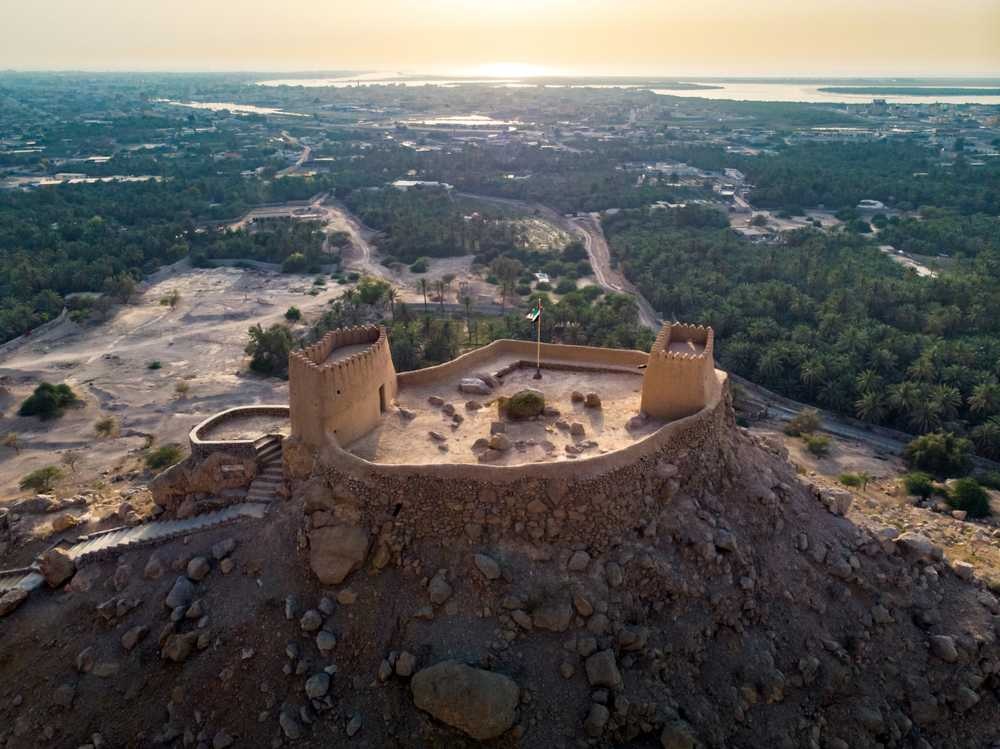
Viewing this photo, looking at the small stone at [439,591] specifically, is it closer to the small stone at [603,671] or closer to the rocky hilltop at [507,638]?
the rocky hilltop at [507,638]

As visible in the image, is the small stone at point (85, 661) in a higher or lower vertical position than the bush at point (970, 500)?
higher

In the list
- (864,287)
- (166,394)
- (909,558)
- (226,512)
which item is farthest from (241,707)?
(864,287)

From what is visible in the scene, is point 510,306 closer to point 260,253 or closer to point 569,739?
point 260,253

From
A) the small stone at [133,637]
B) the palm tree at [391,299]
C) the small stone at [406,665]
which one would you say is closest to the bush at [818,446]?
the small stone at [406,665]

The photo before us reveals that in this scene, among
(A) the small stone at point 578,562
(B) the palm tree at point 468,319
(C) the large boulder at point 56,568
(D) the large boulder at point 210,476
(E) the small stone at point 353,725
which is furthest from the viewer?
(B) the palm tree at point 468,319

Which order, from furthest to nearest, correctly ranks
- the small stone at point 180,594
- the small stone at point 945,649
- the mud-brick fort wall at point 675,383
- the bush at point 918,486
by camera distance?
the bush at point 918,486
the mud-brick fort wall at point 675,383
the small stone at point 945,649
the small stone at point 180,594

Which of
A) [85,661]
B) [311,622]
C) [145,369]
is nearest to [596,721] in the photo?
[311,622]

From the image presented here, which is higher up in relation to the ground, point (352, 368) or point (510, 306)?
point (352, 368)

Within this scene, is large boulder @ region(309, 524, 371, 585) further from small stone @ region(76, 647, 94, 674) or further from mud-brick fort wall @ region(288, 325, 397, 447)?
small stone @ region(76, 647, 94, 674)
